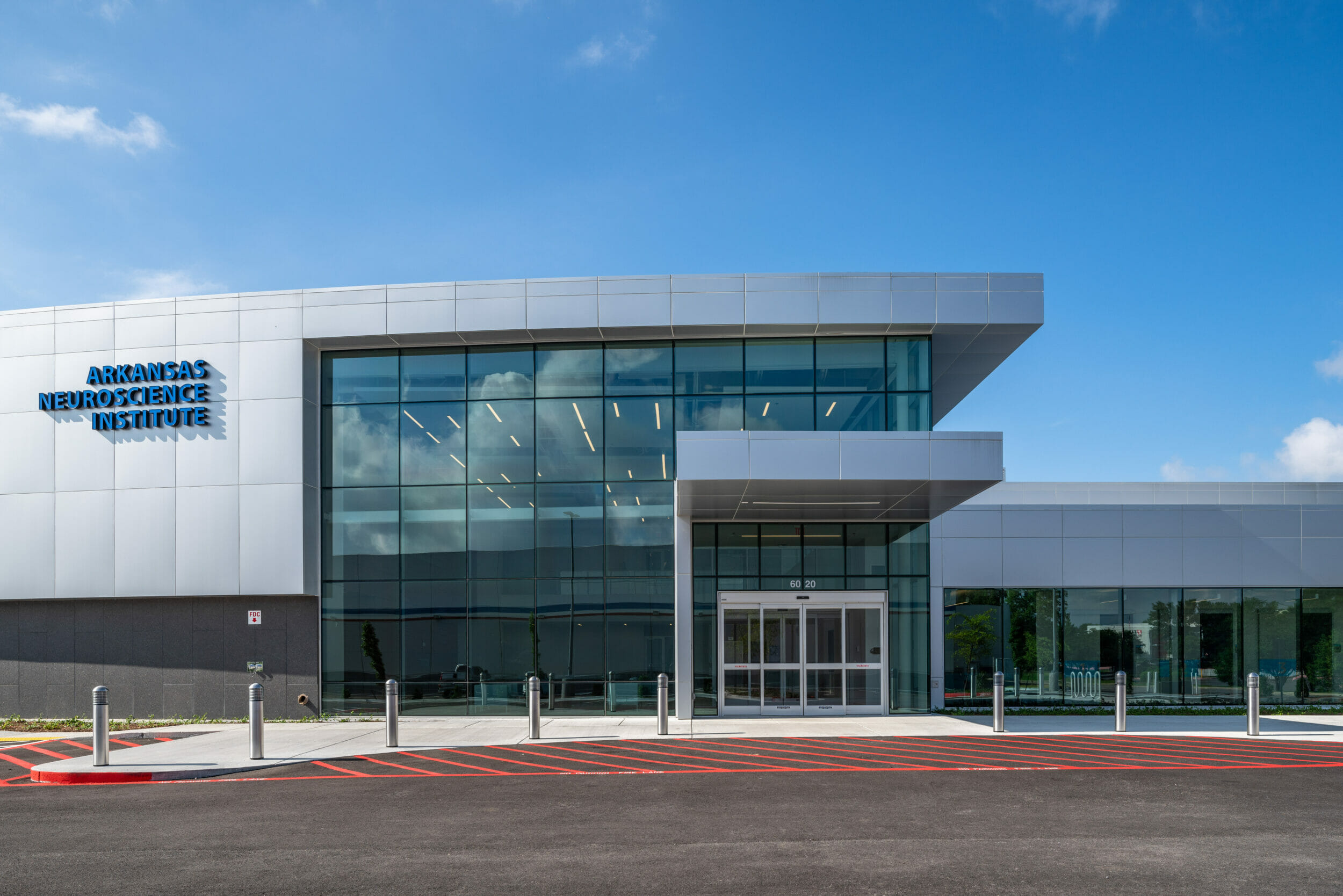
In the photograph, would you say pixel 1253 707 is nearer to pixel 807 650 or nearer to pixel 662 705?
pixel 807 650

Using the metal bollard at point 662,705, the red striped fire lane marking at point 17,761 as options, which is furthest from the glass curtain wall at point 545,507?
the red striped fire lane marking at point 17,761

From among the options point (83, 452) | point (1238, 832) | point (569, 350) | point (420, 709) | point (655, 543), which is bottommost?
point (420, 709)

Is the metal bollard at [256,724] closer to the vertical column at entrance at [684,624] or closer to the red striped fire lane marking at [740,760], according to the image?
the red striped fire lane marking at [740,760]

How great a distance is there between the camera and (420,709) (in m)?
19.3

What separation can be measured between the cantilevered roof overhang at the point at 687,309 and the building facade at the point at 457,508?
64 mm

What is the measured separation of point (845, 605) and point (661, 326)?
6.82 m

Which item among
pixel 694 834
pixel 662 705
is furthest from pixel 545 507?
pixel 694 834

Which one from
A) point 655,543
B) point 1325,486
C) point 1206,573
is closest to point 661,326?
point 655,543

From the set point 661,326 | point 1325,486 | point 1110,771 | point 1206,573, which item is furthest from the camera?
point 1325,486

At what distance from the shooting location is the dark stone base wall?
770 inches

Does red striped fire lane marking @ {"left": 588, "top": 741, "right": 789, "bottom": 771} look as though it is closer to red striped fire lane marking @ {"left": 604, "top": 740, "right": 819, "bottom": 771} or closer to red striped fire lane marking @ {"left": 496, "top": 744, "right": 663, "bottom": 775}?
red striped fire lane marking @ {"left": 604, "top": 740, "right": 819, "bottom": 771}

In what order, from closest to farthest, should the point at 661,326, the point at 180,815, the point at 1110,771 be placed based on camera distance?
the point at 180,815 < the point at 1110,771 < the point at 661,326

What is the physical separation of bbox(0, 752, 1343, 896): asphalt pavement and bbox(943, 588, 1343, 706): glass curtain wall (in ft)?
31.1

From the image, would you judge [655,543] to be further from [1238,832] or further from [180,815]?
[1238,832]
